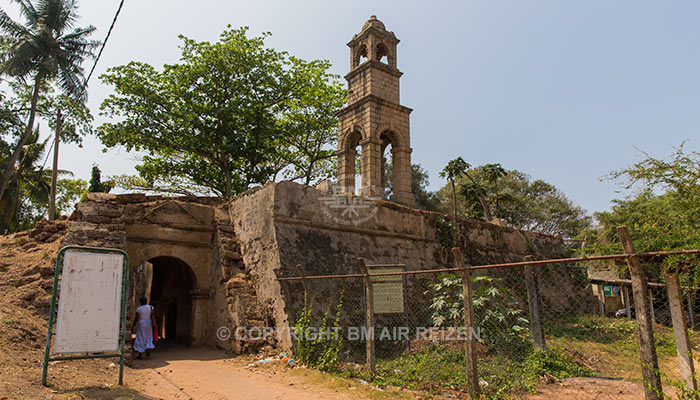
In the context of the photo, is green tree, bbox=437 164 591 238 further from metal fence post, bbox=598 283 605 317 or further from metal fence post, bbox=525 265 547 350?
metal fence post, bbox=525 265 547 350

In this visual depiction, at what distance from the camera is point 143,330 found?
886 cm

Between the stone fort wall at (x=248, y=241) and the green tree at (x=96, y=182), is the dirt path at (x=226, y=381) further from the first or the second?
the green tree at (x=96, y=182)

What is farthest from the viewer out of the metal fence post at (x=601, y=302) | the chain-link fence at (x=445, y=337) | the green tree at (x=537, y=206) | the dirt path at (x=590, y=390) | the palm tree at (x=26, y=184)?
the green tree at (x=537, y=206)

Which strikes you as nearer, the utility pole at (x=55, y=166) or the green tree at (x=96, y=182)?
the utility pole at (x=55, y=166)

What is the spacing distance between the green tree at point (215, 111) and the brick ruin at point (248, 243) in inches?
300

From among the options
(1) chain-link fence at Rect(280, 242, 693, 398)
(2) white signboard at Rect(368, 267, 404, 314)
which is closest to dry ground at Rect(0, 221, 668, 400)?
(1) chain-link fence at Rect(280, 242, 693, 398)

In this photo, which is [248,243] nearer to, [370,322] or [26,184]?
[370,322]

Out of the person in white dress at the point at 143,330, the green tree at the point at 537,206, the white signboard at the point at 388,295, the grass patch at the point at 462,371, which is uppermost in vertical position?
the green tree at the point at 537,206

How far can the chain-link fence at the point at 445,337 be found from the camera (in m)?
6.27

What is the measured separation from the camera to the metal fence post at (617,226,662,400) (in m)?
3.84

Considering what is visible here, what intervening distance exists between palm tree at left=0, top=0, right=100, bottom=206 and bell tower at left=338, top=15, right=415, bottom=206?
12012 mm

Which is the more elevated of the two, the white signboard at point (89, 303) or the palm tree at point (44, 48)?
Answer: the palm tree at point (44, 48)

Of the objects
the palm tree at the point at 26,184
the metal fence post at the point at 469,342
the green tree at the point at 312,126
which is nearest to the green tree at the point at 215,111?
the green tree at the point at 312,126

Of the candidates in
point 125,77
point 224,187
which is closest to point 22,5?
point 125,77
